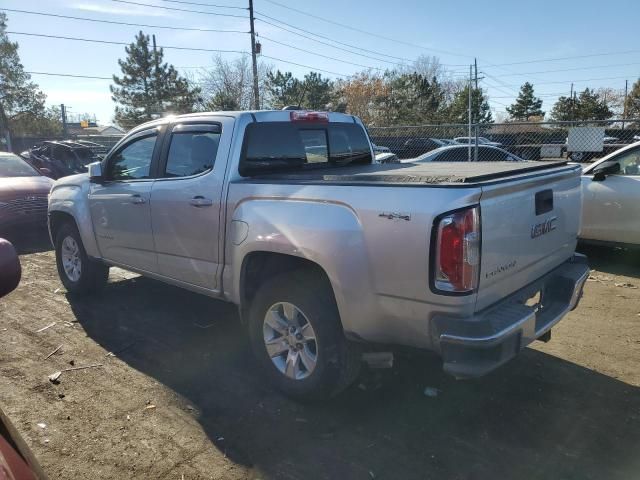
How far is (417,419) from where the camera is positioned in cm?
334

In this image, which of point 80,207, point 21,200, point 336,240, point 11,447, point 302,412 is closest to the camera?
point 11,447

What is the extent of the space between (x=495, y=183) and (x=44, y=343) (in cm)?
418

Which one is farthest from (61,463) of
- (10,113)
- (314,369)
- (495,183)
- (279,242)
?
(10,113)

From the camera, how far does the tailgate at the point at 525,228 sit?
2.77 m

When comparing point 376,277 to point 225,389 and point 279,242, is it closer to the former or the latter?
point 279,242

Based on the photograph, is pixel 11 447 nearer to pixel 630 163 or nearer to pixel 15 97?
pixel 630 163

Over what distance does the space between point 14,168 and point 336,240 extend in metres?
9.63

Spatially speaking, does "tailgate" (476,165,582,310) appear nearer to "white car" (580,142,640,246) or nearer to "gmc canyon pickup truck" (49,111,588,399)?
"gmc canyon pickup truck" (49,111,588,399)

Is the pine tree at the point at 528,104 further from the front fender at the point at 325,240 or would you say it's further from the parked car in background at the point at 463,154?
the front fender at the point at 325,240

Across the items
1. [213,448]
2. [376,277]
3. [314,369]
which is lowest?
[213,448]

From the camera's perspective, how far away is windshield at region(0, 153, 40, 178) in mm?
10000

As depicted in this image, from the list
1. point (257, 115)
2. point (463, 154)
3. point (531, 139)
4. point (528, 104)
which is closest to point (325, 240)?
point (257, 115)

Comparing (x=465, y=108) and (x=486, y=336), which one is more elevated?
(x=465, y=108)

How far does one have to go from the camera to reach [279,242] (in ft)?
11.0
